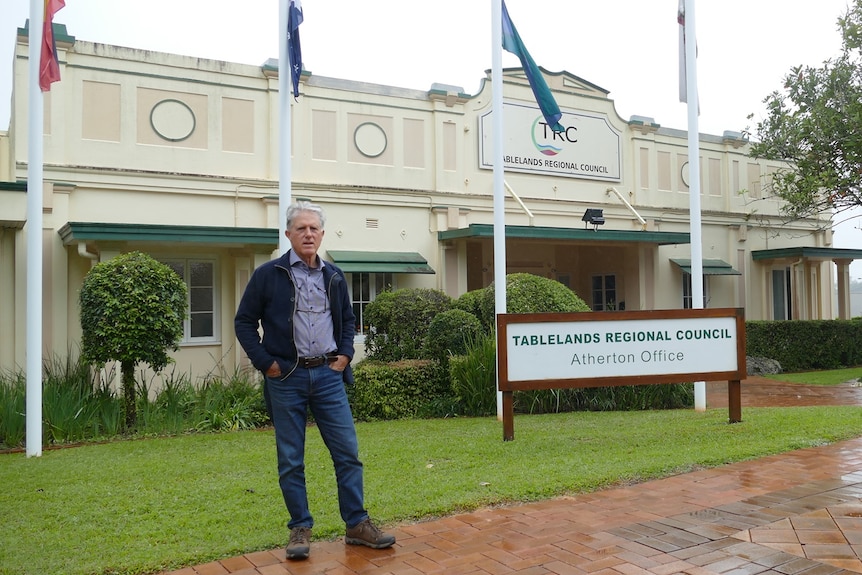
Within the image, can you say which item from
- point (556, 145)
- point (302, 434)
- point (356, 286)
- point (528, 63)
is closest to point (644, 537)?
point (302, 434)

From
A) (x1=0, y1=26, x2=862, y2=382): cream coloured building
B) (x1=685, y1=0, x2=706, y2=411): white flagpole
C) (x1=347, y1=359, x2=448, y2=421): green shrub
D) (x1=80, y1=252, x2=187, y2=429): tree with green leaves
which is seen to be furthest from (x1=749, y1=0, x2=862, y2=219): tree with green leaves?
(x1=80, y1=252, x2=187, y2=429): tree with green leaves

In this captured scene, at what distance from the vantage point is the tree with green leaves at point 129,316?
8727 mm

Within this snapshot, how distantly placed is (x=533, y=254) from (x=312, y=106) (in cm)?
744

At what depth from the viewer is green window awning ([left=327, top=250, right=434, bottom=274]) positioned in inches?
551

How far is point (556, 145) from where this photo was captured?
16922 mm

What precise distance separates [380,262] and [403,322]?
11.1ft

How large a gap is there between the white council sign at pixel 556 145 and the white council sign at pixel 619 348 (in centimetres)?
846

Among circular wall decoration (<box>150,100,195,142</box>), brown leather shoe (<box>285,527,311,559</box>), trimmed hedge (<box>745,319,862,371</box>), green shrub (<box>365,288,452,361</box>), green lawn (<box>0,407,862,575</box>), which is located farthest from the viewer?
trimmed hedge (<box>745,319,862,371</box>)

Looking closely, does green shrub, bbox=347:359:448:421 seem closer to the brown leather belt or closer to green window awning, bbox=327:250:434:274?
green window awning, bbox=327:250:434:274

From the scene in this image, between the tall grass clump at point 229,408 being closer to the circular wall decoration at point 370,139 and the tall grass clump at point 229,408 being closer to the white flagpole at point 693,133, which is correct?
the white flagpole at point 693,133

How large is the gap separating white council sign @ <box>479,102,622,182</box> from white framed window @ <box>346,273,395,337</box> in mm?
3385

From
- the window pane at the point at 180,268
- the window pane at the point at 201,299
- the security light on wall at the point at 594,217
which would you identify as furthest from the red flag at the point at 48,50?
the security light on wall at the point at 594,217

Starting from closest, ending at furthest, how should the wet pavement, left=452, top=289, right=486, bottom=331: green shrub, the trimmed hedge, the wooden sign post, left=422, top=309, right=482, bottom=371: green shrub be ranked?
the wet pavement < the wooden sign post < left=422, top=309, right=482, bottom=371: green shrub < left=452, top=289, right=486, bottom=331: green shrub < the trimmed hedge

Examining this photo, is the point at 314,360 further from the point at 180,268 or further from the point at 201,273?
the point at 201,273
